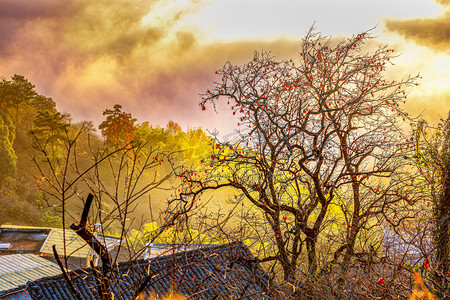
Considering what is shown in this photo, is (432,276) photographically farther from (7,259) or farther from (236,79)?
(7,259)

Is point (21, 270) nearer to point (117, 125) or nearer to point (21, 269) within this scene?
point (21, 269)

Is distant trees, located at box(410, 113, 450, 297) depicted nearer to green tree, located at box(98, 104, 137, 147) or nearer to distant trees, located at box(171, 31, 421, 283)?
distant trees, located at box(171, 31, 421, 283)

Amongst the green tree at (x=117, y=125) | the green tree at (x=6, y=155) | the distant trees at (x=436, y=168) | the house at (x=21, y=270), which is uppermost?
the green tree at (x=117, y=125)

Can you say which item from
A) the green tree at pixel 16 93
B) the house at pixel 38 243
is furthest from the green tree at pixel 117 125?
the house at pixel 38 243

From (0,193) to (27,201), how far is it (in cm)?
202

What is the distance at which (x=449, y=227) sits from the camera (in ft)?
19.5

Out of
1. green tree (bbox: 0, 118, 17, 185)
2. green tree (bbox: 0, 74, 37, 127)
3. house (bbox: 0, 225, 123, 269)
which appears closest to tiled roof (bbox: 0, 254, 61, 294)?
house (bbox: 0, 225, 123, 269)

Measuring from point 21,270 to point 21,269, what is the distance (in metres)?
0.09

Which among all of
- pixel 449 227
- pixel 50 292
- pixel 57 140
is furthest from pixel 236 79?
pixel 57 140

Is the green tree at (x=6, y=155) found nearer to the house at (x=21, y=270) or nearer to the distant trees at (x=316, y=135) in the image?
the house at (x=21, y=270)

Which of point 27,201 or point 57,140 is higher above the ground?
point 57,140

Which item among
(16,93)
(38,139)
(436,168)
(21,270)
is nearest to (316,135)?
(436,168)

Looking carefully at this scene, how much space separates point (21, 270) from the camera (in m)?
11.8

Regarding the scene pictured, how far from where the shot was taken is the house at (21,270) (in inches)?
424
